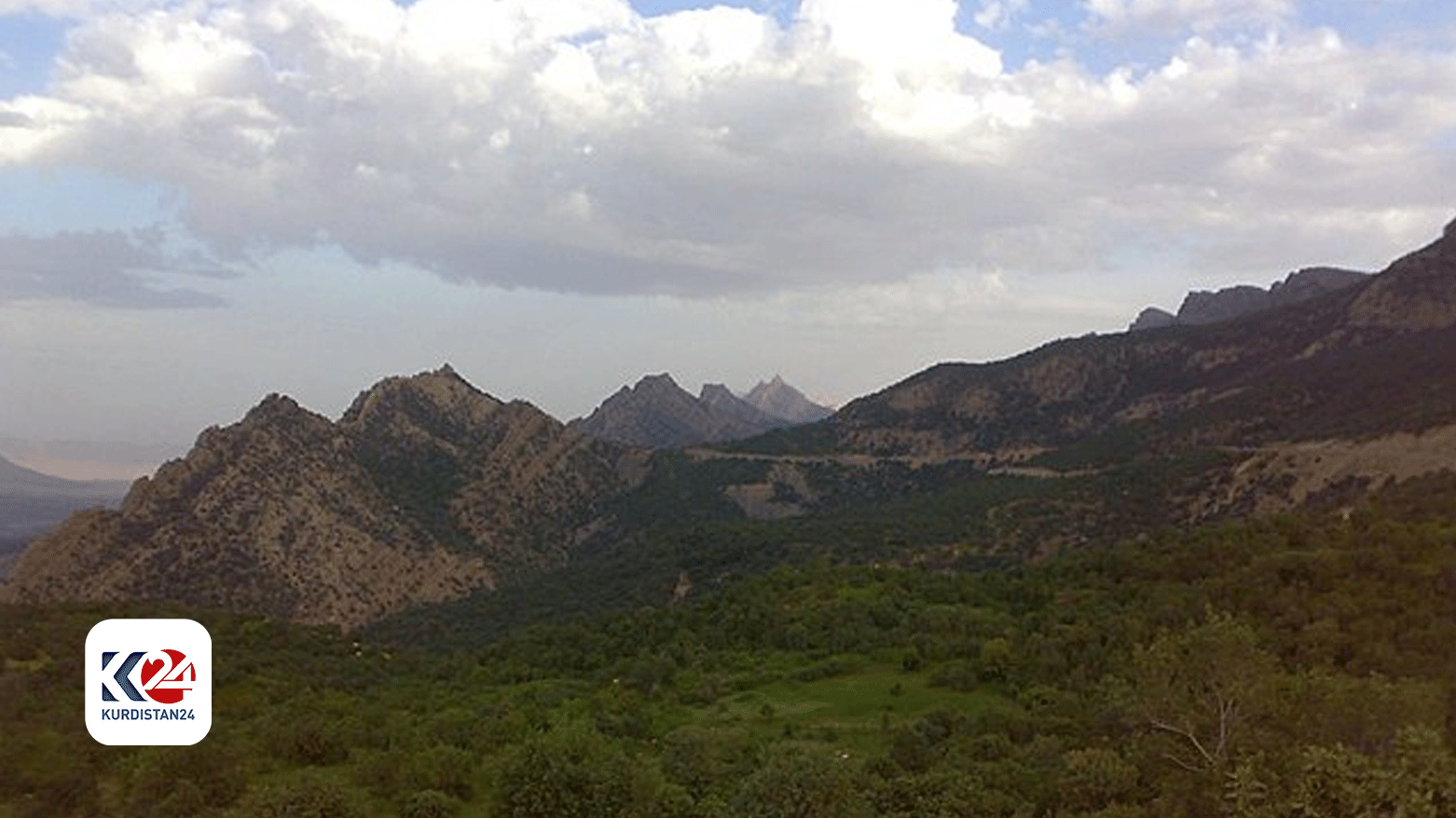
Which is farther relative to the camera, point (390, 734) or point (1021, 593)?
point (1021, 593)

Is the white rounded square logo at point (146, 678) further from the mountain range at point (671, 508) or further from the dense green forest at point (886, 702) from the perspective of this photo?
the mountain range at point (671, 508)

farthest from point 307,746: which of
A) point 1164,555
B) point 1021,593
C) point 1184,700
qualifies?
point 1164,555

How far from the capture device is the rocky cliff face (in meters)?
125

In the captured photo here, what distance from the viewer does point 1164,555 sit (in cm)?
7025

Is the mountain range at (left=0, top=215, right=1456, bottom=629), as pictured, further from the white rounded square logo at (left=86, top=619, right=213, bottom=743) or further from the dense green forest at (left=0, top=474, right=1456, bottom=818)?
the white rounded square logo at (left=86, top=619, right=213, bottom=743)

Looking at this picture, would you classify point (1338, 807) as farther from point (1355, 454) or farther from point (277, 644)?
point (1355, 454)

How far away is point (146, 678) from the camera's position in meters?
30.3

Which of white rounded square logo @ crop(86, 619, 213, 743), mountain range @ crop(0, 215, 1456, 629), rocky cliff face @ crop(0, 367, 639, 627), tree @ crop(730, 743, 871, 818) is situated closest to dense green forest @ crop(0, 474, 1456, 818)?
tree @ crop(730, 743, 871, 818)

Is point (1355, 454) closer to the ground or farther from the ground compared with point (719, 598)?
farther from the ground

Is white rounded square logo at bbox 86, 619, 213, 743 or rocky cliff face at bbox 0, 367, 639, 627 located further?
rocky cliff face at bbox 0, 367, 639, 627

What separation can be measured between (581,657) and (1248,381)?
16146 centimetres

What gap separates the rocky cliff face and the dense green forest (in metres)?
65.2

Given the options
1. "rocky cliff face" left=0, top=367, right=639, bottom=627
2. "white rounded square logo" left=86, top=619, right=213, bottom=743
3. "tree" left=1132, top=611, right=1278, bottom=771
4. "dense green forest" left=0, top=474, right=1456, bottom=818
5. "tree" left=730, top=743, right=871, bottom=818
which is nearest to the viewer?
"tree" left=1132, top=611, right=1278, bottom=771

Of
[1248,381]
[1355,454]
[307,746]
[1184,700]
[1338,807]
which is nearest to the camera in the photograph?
[1338,807]
